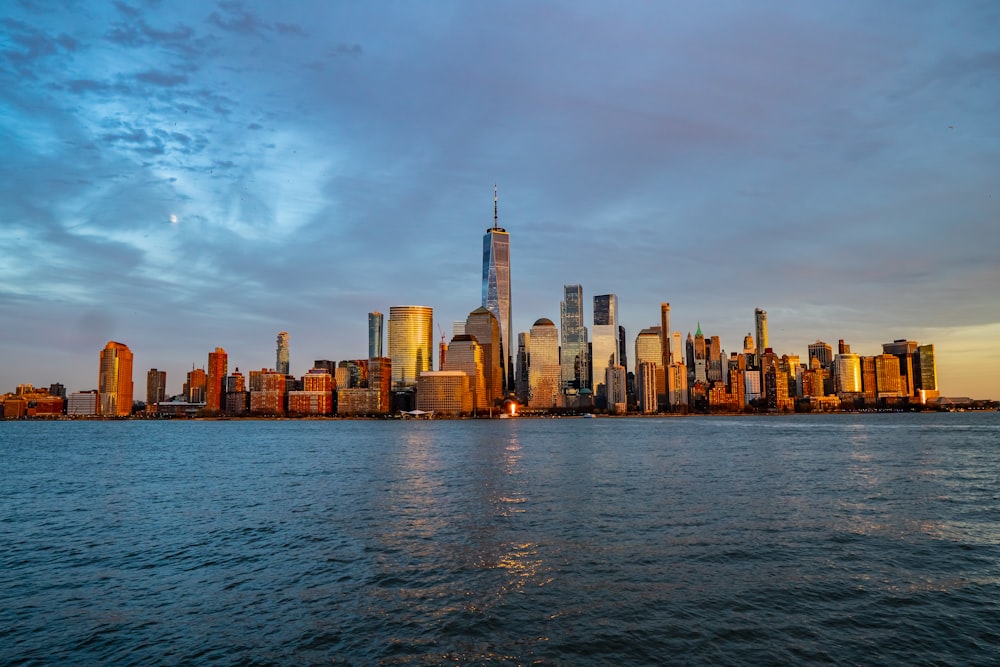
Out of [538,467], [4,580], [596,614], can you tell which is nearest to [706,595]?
[596,614]

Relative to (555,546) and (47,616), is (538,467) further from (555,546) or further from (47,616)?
(47,616)

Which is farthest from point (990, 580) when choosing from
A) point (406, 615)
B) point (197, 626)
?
point (197, 626)

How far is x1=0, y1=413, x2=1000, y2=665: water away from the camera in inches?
880

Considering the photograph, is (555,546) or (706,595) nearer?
(706,595)

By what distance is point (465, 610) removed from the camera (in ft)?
86.3

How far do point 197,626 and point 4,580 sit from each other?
15.3m

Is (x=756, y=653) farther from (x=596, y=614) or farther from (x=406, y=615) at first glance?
(x=406, y=615)

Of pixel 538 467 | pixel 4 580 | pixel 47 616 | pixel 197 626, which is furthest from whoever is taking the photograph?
pixel 538 467

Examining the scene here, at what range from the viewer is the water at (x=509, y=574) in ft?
73.3

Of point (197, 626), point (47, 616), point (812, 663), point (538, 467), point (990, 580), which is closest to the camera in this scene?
point (812, 663)

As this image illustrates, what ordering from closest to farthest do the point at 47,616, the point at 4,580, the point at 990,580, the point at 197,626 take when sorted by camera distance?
the point at 197,626 → the point at 47,616 → the point at 990,580 → the point at 4,580

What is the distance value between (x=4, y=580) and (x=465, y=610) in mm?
24688

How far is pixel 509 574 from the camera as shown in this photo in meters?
31.4

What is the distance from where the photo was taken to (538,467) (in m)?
87.2
